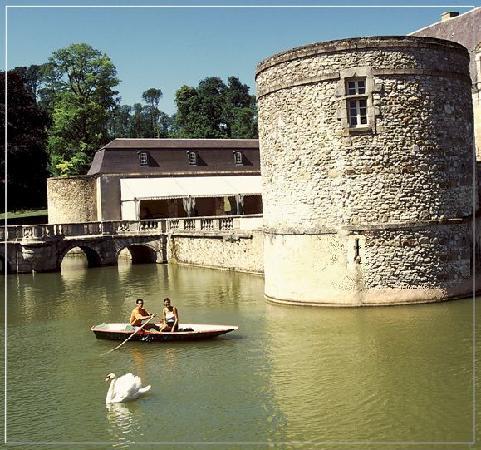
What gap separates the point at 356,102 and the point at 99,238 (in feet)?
61.2

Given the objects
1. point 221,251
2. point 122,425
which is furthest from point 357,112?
point 221,251

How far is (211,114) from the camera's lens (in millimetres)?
63469

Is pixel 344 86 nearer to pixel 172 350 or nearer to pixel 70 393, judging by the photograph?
pixel 172 350

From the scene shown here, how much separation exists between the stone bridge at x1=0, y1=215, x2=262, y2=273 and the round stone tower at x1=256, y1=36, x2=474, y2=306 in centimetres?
1022

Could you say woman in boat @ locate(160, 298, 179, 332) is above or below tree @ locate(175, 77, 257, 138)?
below

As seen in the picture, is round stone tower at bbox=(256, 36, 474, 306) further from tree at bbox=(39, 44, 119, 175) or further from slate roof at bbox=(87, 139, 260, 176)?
tree at bbox=(39, 44, 119, 175)

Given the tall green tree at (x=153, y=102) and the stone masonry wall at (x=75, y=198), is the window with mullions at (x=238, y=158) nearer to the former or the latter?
the stone masonry wall at (x=75, y=198)

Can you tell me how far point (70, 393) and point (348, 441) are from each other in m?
5.03

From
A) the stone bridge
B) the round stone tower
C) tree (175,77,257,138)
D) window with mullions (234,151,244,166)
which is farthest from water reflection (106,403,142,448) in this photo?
tree (175,77,257,138)

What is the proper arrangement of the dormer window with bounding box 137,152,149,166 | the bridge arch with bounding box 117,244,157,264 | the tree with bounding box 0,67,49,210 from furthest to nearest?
1. the tree with bounding box 0,67,49,210
2. the dormer window with bounding box 137,152,149,166
3. the bridge arch with bounding box 117,244,157,264

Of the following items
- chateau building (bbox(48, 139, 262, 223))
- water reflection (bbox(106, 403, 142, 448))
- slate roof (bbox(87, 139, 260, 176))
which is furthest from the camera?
slate roof (bbox(87, 139, 260, 176))

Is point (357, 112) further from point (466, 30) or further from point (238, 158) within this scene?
point (238, 158)

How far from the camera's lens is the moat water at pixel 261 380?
948 centimetres

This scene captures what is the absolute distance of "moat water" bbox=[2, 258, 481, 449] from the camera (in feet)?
31.1
